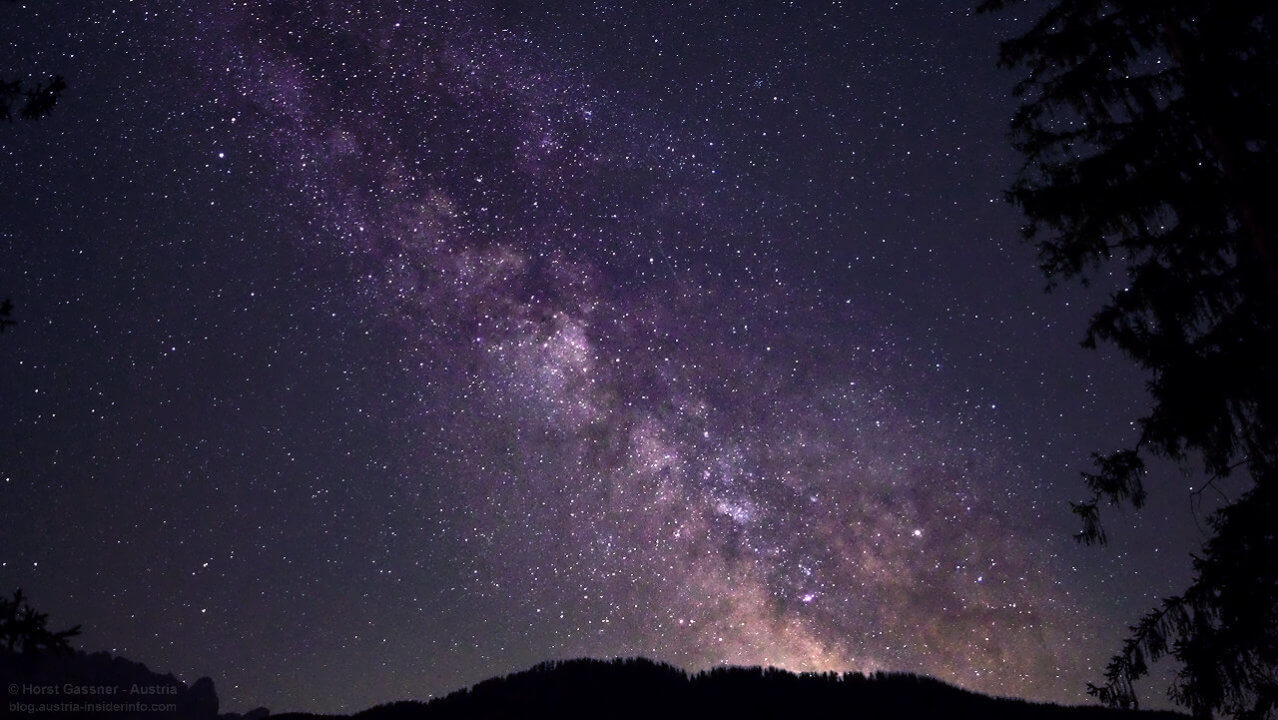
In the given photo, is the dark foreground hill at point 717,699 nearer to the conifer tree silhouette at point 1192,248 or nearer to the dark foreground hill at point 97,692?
the conifer tree silhouette at point 1192,248

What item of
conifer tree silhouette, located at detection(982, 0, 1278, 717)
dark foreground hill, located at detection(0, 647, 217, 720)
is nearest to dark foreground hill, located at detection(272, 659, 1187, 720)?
conifer tree silhouette, located at detection(982, 0, 1278, 717)

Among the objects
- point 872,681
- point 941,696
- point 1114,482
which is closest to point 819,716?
point 872,681

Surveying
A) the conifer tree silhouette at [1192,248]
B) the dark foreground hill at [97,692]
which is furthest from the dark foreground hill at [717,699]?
the dark foreground hill at [97,692]

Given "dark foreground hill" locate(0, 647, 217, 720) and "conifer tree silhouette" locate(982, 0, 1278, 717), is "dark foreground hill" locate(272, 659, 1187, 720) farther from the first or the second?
"dark foreground hill" locate(0, 647, 217, 720)

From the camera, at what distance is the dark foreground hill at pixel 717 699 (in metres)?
22.9

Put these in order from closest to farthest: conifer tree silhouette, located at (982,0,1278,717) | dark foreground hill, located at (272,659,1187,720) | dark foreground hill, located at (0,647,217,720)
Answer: conifer tree silhouette, located at (982,0,1278,717)
dark foreground hill, located at (272,659,1187,720)
dark foreground hill, located at (0,647,217,720)

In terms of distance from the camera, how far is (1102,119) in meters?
7.60

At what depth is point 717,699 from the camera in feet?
80.5

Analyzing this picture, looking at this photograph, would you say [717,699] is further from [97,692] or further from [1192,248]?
[97,692]

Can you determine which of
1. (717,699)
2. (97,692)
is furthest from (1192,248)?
(97,692)

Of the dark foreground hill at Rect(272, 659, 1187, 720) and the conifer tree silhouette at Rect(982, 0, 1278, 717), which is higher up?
the conifer tree silhouette at Rect(982, 0, 1278, 717)

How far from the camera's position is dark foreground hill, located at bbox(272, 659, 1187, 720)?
75.1ft

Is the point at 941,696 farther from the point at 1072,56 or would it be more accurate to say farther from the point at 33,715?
the point at 33,715

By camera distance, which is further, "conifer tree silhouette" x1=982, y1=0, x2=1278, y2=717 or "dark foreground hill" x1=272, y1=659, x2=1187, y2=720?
"dark foreground hill" x1=272, y1=659, x2=1187, y2=720
